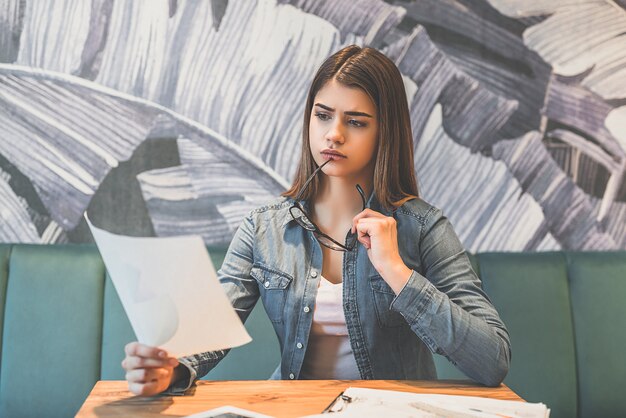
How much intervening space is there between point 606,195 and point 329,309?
1.05 meters

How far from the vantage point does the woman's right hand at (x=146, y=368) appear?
1.05m

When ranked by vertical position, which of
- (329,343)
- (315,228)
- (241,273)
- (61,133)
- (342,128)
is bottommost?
(329,343)

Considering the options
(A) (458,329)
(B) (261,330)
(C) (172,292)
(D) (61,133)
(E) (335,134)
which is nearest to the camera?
(C) (172,292)

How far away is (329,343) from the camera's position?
56.3 inches

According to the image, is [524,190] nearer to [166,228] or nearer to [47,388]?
[166,228]

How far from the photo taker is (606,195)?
80.4 inches

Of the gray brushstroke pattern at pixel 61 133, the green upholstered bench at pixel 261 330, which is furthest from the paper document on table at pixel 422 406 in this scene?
the gray brushstroke pattern at pixel 61 133

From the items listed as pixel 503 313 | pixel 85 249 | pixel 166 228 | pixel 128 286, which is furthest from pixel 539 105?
pixel 128 286

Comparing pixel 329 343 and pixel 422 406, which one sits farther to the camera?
pixel 329 343

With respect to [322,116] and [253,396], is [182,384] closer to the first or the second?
[253,396]

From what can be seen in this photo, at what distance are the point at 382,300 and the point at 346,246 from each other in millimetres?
130

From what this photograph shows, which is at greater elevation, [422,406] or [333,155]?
[333,155]

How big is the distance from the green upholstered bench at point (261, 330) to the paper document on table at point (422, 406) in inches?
30.3

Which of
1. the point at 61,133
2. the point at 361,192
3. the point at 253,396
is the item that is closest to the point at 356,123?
the point at 361,192
